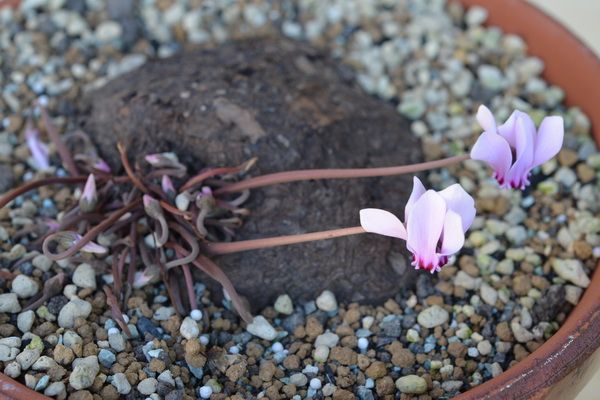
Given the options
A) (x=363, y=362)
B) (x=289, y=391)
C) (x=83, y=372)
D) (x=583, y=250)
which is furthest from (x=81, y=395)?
(x=583, y=250)

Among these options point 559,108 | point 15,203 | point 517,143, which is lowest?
point 15,203

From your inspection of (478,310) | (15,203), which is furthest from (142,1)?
(478,310)

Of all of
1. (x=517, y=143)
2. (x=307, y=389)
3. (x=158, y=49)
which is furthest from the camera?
(x=158, y=49)

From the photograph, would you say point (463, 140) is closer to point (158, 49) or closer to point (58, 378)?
point (158, 49)

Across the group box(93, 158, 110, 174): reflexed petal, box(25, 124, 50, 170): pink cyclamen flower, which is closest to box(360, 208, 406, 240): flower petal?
box(93, 158, 110, 174): reflexed petal

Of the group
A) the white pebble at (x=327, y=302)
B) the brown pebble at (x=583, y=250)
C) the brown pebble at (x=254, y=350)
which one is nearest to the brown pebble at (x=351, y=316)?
the white pebble at (x=327, y=302)

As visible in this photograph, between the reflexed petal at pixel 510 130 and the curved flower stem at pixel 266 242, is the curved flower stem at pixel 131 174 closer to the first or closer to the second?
the curved flower stem at pixel 266 242
